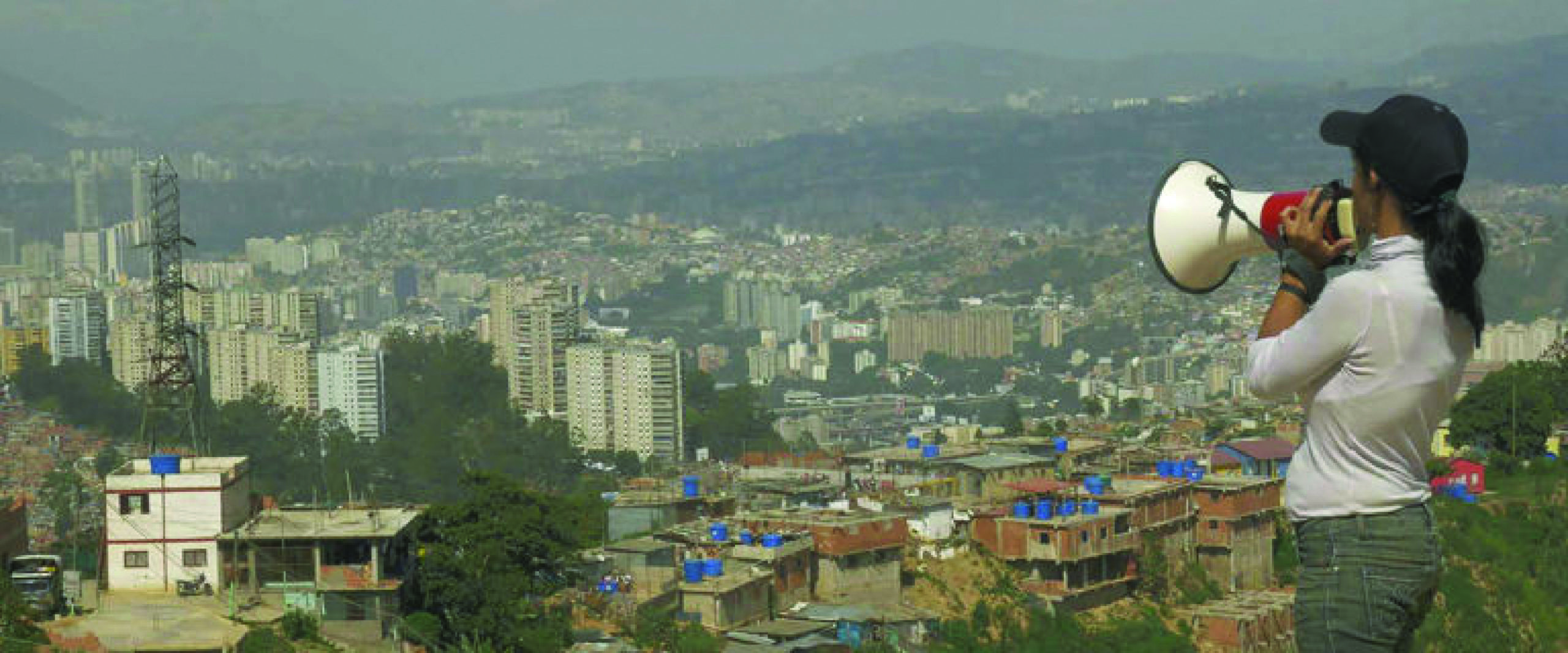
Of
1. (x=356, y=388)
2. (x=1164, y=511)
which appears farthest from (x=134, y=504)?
(x=356, y=388)

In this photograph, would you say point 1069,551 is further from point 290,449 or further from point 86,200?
point 86,200

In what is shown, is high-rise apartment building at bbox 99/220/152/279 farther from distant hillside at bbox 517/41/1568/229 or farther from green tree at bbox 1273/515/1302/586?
green tree at bbox 1273/515/1302/586

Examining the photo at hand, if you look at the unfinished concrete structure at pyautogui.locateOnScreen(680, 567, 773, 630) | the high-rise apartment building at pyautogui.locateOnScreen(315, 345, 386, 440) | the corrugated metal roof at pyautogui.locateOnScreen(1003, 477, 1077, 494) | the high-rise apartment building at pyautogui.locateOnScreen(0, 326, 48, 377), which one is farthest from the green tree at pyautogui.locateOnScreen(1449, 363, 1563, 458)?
the high-rise apartment building at pyautogui.locateOnScreen(0, 326, 48, 377)

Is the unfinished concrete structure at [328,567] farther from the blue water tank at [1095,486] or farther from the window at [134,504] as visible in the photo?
the blue water tank at [1095,486]

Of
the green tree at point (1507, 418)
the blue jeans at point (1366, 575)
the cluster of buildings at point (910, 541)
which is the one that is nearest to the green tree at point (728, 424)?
the green tree at point (1507, 418)

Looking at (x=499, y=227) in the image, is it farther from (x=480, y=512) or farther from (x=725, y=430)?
(x=480, y=512)

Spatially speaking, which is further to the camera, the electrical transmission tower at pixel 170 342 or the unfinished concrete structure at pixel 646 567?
the electrical transmission tower at pixel 170 342
